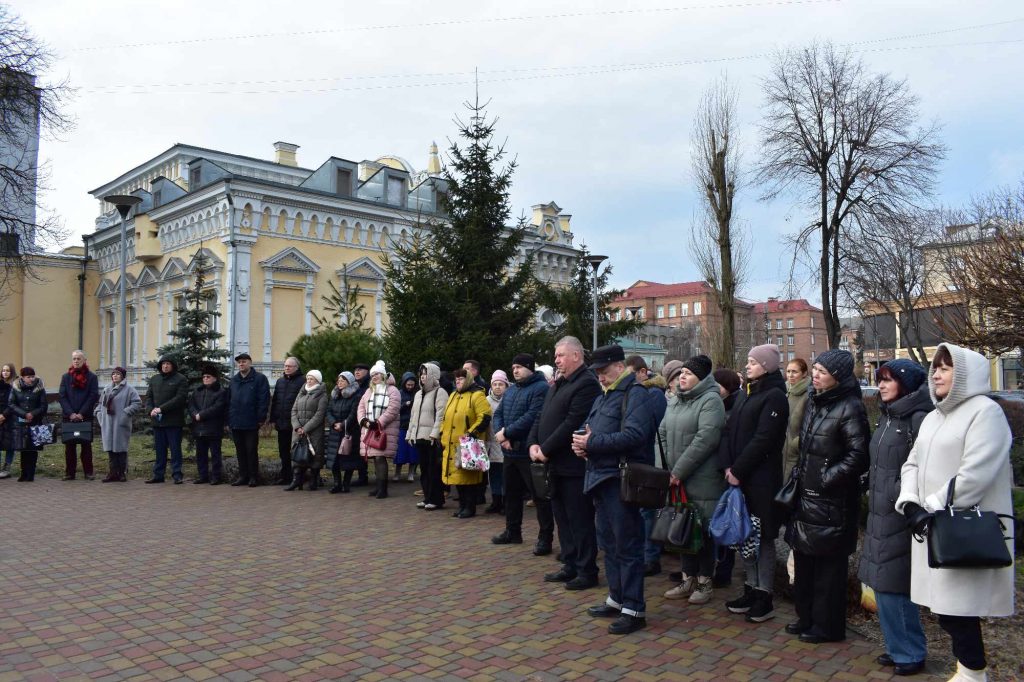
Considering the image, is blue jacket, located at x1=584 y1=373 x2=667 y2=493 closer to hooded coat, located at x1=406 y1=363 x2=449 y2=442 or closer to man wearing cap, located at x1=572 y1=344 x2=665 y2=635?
man wearing cap, located at x1=572 y1=344 x2=665 y2=635

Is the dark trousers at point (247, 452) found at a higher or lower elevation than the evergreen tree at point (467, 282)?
lower

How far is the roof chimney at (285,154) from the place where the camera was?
Answer: 38.0 m

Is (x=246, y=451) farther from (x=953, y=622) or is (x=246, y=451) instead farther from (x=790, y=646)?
(x=953, y=622)

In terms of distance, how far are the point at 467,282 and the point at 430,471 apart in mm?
3787

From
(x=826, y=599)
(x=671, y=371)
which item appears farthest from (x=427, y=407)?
(x=826, y=599)

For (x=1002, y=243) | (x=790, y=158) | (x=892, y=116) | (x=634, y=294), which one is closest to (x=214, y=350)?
(x=1002, y=243)

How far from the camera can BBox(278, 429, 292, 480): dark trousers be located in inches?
541

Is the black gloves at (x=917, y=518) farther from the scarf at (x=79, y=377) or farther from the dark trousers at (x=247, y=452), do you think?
the scarf at (x=79, y=377)

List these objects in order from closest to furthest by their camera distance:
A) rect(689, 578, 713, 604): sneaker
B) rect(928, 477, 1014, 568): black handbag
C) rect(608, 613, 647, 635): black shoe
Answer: rect(928, 477, 1014, 568): black handbag → rect(608, 613, 647, 635): black shoe → rect(689, 578, 713, 604): sneaker

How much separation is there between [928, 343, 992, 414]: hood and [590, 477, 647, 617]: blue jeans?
2439 mm

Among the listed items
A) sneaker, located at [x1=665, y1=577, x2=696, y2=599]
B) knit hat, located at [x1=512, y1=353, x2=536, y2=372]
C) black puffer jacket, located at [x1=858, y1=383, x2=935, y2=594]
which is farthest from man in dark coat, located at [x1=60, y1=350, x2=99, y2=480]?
black puffer jacket, located at [x1=858, y1=383, x2=935, y2=594]

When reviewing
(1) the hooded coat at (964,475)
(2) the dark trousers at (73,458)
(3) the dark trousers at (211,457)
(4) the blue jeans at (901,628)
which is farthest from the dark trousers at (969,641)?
(2) the dark trousers at (73,458)

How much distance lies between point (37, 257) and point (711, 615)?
39287mm

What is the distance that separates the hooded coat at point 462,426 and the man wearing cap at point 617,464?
13.0ft
